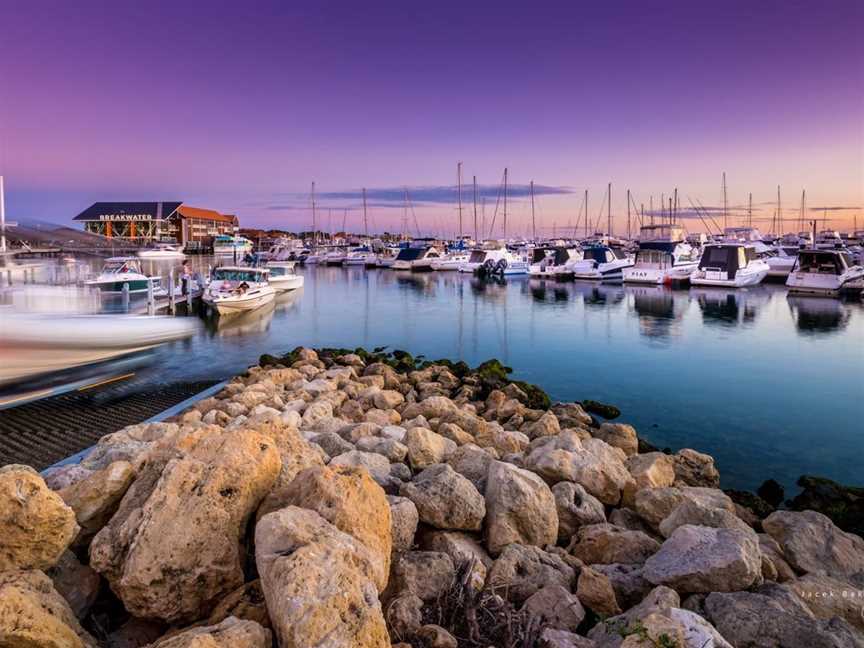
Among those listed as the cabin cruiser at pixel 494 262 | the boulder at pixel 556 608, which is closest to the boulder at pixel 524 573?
the boulder at pixel 556 608

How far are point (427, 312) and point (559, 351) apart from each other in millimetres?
12207

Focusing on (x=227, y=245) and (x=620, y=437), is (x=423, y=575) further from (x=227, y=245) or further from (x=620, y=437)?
(x=227, y=245)

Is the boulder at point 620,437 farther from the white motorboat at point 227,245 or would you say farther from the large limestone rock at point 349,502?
the white motorboat at point 227,245

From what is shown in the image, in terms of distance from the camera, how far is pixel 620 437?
959cm

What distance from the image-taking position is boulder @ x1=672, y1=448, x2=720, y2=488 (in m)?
8.59

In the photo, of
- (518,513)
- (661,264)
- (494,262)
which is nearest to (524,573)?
(518,513)

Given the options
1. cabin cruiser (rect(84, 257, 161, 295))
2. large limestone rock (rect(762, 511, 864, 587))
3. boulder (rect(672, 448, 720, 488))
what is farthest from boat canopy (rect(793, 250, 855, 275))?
cabin cruiser (rect(84, 257, 161, 295))

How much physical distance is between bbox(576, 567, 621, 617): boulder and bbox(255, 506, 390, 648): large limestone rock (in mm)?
1851

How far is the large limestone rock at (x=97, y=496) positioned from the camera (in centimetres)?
410

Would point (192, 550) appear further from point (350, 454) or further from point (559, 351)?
point (559, 351)

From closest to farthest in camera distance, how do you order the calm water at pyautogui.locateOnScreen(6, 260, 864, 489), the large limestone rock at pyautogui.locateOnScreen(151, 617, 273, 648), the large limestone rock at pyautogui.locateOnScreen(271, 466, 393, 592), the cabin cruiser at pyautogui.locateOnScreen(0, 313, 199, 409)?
the large limestone rock at pyautogui.locateOnScreen(151, 617, 273, 648), the large limestone rock at pyautogui.locateOnScreen(271, 466, 393, 592), the cabin cruiser at pyautogui.locateOnScreen(0, 313, 199, 409), the calm water at pyautogui.locateOnScreen(6, 260, 864, 489)

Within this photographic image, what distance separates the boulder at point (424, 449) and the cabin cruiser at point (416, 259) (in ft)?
198

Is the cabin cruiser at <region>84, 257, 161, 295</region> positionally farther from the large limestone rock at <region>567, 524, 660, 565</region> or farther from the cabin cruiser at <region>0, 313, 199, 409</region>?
the large limestone rock at <region>567, 524, 660, 565</region>

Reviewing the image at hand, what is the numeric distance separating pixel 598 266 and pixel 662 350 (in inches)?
1182
